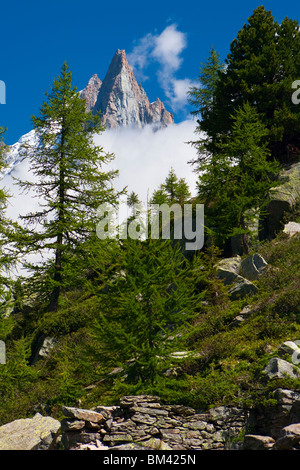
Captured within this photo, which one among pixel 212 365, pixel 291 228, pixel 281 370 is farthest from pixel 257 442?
pixel 291 228

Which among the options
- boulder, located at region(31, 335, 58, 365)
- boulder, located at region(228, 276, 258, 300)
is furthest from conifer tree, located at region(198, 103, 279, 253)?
boulder, located at region(31, 335, 58, 365)

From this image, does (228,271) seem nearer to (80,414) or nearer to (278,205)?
(278,205)

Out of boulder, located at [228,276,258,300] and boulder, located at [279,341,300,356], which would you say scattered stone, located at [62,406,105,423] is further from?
boulder, located at [228,276,258,300]

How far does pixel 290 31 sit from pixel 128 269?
77.4ft

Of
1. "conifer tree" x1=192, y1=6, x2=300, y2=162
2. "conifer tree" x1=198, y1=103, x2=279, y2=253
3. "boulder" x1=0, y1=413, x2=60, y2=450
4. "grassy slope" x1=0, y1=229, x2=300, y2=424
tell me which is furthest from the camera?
"conifer tree" x1=192, y1=6, x2=300, y2=162

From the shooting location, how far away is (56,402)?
10.3m

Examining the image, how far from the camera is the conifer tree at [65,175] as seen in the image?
1741 cm

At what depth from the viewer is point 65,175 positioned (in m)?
18.3

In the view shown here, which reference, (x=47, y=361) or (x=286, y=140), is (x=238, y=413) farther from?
(x=286, y=140)

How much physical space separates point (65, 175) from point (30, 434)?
13612mm

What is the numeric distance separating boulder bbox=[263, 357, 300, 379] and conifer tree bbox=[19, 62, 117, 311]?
12.2 m

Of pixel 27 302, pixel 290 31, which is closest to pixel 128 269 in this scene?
pixel 27 302

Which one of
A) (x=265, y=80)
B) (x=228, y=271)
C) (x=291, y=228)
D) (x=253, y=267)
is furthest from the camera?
(x=265, y=80)

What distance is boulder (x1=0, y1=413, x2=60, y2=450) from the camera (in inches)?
263
